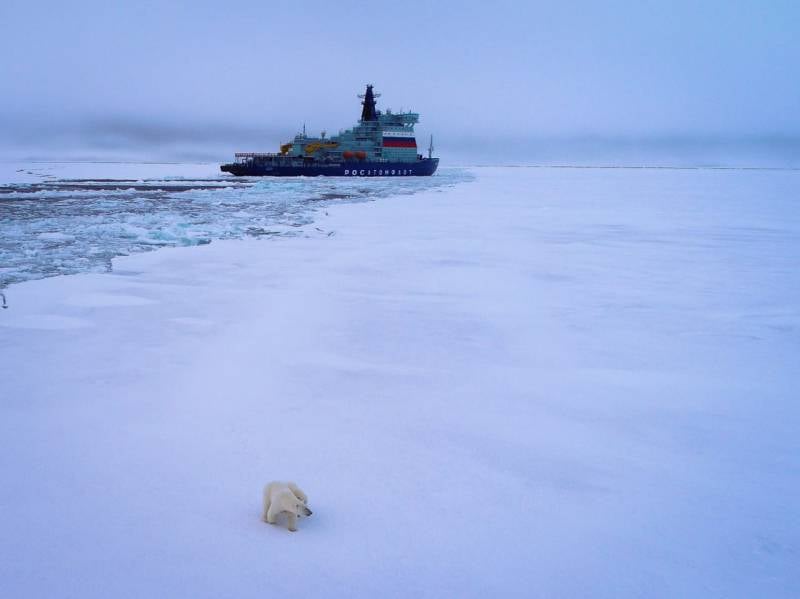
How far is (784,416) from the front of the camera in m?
2.70

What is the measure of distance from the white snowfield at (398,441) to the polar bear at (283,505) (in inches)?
1.9

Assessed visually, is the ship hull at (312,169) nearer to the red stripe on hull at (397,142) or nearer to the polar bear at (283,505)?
the red stripe on hull at (397,142)

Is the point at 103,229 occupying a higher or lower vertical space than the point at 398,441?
higher

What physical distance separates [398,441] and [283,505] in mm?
729

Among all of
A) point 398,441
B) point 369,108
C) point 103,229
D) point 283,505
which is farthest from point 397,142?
point 283,505

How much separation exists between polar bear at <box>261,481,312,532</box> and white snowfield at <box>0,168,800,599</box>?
5cm

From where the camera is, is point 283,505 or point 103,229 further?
point 103,229

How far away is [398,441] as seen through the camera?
2346 millimetres

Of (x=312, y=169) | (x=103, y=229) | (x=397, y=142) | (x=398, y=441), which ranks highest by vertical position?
(x=397, y=142)

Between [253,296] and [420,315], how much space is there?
1636 millimetres

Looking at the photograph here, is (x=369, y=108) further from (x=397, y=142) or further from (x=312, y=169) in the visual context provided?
(x=312, y=169)

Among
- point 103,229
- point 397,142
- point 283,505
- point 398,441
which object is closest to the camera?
point 283,505

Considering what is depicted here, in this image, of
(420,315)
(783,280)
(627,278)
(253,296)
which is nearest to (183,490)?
(420,315)

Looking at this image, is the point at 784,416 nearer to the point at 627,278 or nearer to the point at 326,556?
the point at 326,556
